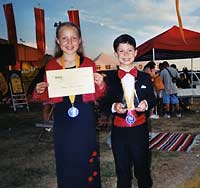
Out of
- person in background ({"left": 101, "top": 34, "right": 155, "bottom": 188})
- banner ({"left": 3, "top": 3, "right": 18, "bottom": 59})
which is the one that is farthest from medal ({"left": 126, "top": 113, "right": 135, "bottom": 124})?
banner ({"left": 3, "top": 3, "right": 18, "bottom": 59})

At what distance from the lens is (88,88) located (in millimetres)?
2297

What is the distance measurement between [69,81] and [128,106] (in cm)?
59

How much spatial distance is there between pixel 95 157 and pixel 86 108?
16.9 inches

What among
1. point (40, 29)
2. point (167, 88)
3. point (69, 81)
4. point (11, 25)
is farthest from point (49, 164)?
point (40, 29)

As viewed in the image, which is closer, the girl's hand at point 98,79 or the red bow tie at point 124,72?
the girl's hand at point 98,79

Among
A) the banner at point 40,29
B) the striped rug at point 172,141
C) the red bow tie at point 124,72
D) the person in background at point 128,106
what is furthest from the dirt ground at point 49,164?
the banner at point 40,29

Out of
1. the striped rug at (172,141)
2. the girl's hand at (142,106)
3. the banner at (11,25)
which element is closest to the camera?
the girl's hand at (142,106)

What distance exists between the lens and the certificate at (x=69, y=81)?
2270 mm

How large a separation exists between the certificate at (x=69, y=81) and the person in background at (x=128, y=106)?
403 mm

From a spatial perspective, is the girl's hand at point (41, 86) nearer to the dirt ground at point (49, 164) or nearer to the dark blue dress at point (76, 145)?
the dark blue dress at point (76, 145)

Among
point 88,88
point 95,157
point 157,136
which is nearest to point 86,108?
point 88,88

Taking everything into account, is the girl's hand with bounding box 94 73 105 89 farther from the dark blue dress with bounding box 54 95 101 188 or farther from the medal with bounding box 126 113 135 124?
the medal with bounding box 126 113 135 124

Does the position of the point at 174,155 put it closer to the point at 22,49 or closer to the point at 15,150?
the point at 15,150

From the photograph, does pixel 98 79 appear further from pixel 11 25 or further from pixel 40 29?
pixel 40 29
